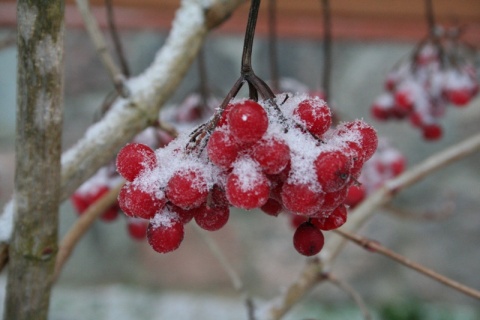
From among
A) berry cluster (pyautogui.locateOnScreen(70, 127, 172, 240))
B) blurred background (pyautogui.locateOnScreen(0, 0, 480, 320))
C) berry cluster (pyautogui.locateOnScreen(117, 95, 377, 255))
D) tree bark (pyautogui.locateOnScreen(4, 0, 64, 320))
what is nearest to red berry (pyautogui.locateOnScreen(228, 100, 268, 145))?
berry cluster (pyautogui.locateOnScreen(117, 95, 377, 255))

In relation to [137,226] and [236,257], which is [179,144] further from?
[236,257]

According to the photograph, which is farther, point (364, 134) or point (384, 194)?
point (384, 194)

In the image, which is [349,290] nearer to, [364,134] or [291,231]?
[364,134]

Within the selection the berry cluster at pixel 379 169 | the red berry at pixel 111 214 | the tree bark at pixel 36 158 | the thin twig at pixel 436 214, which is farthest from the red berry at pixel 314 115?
the thin twig at pixel 436 214

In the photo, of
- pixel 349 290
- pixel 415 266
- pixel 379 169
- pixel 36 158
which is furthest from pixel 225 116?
pixel 379 169

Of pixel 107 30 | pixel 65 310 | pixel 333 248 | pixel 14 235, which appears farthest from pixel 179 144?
pixel 65 310

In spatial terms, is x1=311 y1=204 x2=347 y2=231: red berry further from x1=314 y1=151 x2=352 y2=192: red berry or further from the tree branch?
the tree branch
